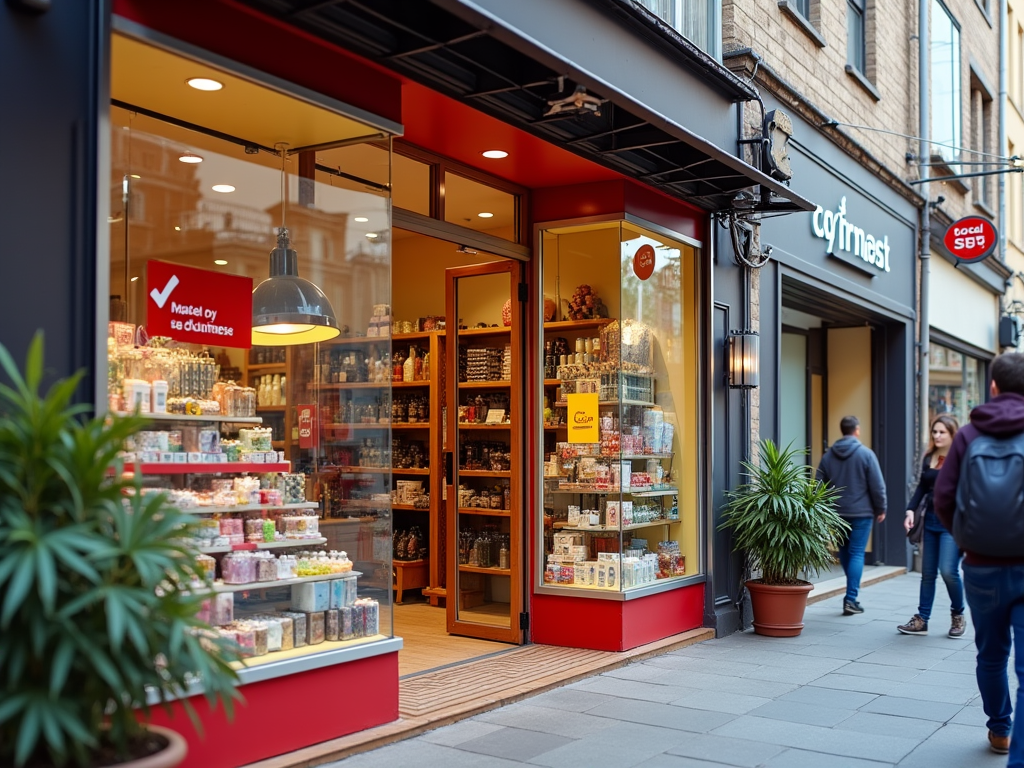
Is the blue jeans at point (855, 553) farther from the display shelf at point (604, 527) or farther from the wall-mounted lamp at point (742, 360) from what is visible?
the display shelf at point (604, 527)

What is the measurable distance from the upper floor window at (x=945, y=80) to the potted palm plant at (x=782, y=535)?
7.89m

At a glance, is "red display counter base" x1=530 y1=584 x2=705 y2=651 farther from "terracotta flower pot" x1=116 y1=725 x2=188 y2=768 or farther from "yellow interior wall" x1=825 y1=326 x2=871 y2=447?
"yellow interior wall" x1=825 y1=326 x2=871 y2=447

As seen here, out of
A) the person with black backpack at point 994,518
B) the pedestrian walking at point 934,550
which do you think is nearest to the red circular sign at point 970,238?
the pedestrian walking at point 934,550

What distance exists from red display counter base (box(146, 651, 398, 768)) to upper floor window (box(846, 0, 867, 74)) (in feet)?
29.9

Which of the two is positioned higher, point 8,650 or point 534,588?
point 8,650

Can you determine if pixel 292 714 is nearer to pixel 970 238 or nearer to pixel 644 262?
pixel 644 262

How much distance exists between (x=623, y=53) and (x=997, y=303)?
1425 cm

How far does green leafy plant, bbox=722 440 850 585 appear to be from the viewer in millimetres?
8000

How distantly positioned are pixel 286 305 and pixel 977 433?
11.4 ft

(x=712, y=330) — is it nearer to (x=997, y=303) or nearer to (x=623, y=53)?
(x=623, y=53)

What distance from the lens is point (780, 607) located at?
Answer: 26.7 feet

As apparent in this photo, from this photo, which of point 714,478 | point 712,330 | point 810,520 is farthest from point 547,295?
point 810,520

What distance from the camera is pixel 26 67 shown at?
12.1 ft

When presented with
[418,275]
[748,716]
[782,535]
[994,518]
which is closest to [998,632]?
[994,518]
